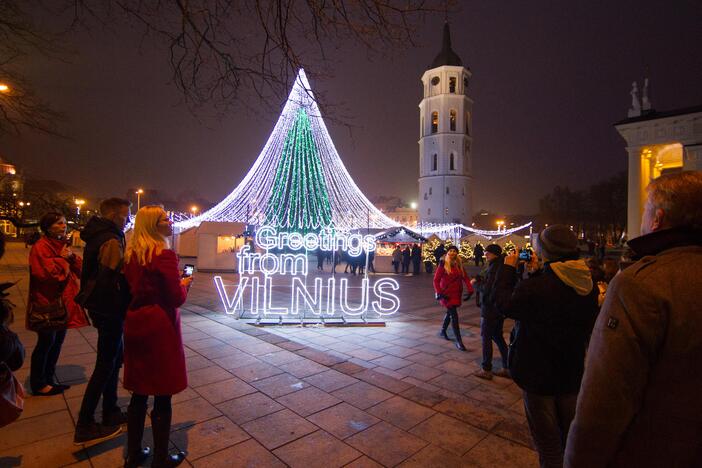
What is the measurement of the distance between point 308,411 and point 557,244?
2.70 metres

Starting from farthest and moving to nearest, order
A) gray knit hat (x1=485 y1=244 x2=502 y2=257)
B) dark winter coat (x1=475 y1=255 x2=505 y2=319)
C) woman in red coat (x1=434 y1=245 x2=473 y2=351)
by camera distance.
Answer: woman in red coat (x1=434 y1=245 x2=473 y2=351)
gray knit hat (x1=485 y1=244 x2=502 y2=257)
dark winter coat (x1=475 y1=255 x2=505 y2=319)

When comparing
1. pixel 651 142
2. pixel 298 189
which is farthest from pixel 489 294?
pixel 651 142

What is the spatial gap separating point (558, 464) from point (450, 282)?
4.36m

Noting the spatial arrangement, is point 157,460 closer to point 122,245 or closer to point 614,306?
point 122,245

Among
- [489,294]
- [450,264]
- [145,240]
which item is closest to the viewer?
[145,240]

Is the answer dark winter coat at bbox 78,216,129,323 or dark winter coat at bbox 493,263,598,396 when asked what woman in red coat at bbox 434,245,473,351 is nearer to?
dark winter coat at bbox 493,263,598,396

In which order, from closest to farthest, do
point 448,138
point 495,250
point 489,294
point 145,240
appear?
point 145,240 → point 489,294 → point 495,250 → point 448,138

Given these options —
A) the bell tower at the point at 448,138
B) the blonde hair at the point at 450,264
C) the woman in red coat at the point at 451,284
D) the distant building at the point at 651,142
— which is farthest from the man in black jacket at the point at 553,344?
the bell tower at the point at 448,138

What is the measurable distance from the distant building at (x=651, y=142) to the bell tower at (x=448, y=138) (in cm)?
2727

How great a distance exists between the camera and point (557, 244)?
8.96ft

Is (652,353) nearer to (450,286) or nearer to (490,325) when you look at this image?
(490,325)

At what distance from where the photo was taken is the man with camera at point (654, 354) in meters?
1.20

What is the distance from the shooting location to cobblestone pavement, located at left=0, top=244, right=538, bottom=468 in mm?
3006

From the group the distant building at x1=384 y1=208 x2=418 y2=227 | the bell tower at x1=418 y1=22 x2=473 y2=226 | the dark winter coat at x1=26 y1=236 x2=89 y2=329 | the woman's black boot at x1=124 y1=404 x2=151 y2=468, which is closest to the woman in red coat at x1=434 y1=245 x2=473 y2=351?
the woman's black boot at x1=124 y1=404 x2=151 y2=468
